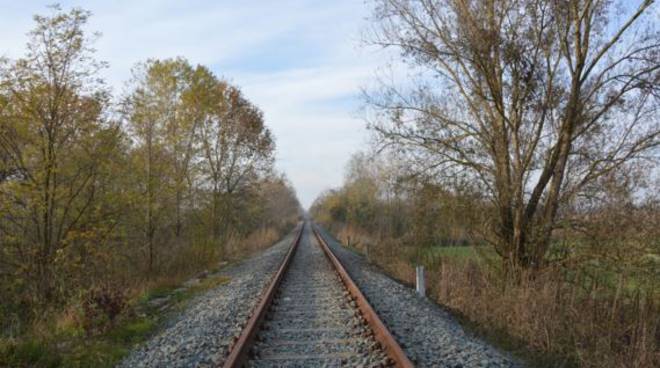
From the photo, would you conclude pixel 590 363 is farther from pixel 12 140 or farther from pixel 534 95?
pixel 12 140

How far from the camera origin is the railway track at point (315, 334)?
5.73m

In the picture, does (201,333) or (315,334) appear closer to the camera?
(315,334)

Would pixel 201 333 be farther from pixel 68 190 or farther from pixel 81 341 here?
pixel 68 190

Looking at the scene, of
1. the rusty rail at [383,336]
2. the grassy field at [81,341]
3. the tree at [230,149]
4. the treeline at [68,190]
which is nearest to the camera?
the rusty rail at [383,336]

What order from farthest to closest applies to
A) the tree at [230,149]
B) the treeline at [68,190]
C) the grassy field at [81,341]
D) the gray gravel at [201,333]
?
the tree at [230,149]
the treeline at [68,190]
the grassy field at [81,341]
the gray gravel at [201,333]

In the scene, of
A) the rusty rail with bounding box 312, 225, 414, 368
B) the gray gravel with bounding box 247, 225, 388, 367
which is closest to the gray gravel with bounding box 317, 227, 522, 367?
the rusty rail with bounding box 312, 225, 414, 368

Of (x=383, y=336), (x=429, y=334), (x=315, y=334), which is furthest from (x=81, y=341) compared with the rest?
(x=429, y=334)

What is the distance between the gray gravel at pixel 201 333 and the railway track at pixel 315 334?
0.33 meters

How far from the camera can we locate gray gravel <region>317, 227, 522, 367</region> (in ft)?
18.8

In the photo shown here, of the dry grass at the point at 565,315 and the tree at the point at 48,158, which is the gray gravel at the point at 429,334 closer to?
the dry grass at the point at 565,315

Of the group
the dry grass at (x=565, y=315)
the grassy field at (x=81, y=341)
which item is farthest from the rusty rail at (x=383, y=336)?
the grassy field at (x=81, y=341)

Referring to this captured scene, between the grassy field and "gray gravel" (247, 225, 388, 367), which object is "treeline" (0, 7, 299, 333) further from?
"gray gravel" (247, 225, 388, 367)

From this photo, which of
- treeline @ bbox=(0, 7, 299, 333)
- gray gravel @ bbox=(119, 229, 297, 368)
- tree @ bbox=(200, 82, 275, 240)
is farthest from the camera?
tree @ bbox=(200, 82, 275, 240)

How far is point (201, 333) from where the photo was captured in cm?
724
